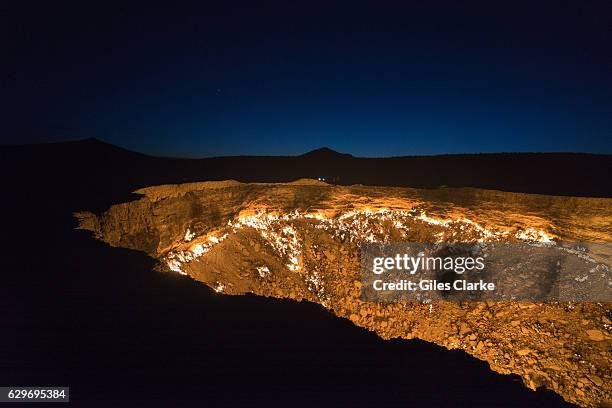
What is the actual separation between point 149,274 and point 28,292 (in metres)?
1.05

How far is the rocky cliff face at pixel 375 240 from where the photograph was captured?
14.5 feet

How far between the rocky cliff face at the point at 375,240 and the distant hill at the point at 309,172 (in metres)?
0.48

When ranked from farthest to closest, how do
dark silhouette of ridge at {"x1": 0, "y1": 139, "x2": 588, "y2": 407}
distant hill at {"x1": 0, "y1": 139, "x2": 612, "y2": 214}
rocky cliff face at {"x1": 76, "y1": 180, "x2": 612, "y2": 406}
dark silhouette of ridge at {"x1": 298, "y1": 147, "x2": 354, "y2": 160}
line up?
dark silhouette of ridge at {"x1": 298, "y1": 147, "x2": 354, "y2": 160}
distant hill at {"x1": 0, "y1": 139, "x2": 612, "y2": 214}
rocky cliff face at {"x1": 76, "y1": 180, "x2": 612, "y2": 406}
dark silhouette of ridge at {"x1": 0, "y1": 139, "x2": 588, "y2": 407}

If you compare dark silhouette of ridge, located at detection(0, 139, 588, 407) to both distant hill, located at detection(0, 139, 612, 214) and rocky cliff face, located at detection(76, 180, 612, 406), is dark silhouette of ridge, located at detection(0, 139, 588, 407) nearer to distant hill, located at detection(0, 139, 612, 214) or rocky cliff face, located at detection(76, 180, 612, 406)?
rocky cliff face, located at detection(76, 180, 612, 406)

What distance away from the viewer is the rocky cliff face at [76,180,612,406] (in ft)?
14.5

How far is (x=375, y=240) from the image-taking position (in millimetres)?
6312

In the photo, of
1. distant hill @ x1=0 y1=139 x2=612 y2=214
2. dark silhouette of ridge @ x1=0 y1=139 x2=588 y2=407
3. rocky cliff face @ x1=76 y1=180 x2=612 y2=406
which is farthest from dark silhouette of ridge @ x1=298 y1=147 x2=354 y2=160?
dark silhouette of ridge @ x1=0 y1=139 x2=588 y2=407

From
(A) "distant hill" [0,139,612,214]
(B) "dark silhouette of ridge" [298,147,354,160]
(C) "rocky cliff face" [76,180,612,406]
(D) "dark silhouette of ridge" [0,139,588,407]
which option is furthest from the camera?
(B) "dark silhouette of ridge" [298,147,354,160]

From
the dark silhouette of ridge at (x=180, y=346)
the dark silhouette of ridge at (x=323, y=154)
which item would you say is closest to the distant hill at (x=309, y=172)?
the dark silhouette of ridge at (x=323, y=154)

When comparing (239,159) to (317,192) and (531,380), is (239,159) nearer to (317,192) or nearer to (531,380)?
(317,192)

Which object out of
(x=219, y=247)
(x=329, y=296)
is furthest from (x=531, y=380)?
(x=219, y=247)

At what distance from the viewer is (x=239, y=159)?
1104 cm

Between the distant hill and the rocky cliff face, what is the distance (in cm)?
48

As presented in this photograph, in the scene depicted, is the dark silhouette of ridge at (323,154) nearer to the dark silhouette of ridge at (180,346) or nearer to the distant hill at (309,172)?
the distant hill at (309,172)
